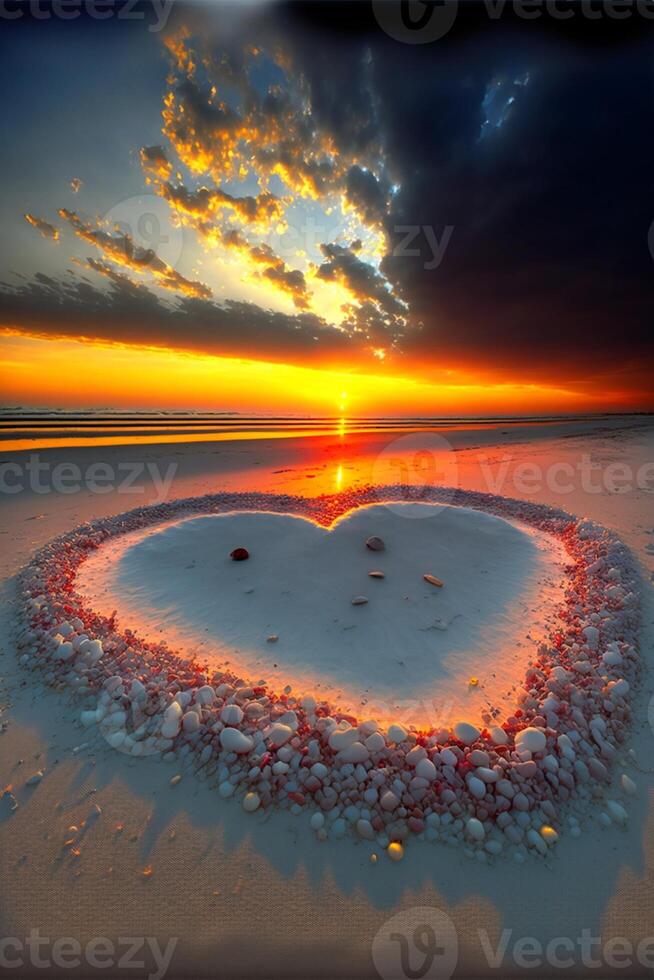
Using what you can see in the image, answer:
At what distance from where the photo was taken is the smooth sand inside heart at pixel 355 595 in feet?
11.2

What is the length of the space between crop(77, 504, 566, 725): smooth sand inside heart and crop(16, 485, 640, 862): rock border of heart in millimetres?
322

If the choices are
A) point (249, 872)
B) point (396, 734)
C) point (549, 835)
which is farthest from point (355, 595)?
point (249, 872)

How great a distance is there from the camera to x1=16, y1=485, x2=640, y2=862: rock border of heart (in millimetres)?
2213

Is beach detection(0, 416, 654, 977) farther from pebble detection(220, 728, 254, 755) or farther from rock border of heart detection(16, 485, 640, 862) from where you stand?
pebble detection(220, 728, 254, 755)

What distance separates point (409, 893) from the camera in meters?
1.91

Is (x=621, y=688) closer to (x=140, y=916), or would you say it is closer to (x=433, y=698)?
(x=433, y=698)

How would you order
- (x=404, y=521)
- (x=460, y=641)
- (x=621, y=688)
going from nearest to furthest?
1. (x=621, y=688)
2. (x=460, y=641)
3. (x=404, y=521)

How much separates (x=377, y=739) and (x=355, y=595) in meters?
2.27

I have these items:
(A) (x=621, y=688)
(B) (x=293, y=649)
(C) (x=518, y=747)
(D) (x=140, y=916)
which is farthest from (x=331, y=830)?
(A) (x=621, y=688)

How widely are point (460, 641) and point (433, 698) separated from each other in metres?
0.95

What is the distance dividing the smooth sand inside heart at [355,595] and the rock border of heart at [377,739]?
322 millimetres

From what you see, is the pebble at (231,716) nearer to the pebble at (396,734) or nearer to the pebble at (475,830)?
the pebble at (396,734)

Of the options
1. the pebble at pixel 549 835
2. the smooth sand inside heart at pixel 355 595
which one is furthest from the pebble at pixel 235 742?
the pebble at pixel 549 835

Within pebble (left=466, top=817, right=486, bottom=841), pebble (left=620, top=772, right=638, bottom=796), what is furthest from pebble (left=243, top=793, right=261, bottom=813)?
pebble (left=620, top=772, right=638, bottom=796)
